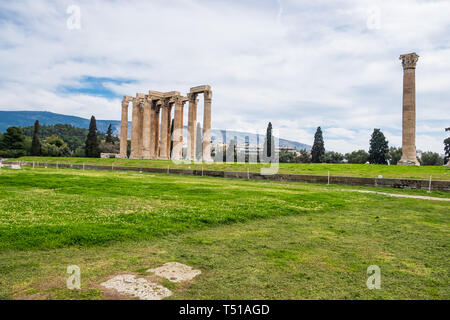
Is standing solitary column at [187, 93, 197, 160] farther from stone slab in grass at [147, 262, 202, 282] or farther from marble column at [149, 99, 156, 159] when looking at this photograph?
stone slab in grass at [147, 262, 202, 282]

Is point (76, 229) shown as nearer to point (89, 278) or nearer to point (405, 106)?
point (89, 278)

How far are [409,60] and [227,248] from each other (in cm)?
4158

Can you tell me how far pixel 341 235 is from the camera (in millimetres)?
7535

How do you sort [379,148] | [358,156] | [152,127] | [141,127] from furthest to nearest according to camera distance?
Result: [358,156]
[379,148]
[141,127]
[152,127]

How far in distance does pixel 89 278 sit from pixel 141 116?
60.9 metres

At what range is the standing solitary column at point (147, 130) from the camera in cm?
5712

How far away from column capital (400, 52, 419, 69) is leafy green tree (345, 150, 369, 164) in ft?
124

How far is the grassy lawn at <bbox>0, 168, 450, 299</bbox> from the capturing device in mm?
4195

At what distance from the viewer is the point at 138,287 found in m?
4.14

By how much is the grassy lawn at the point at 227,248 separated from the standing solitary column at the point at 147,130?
47625 millimetres

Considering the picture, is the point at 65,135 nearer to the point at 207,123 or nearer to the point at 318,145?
the point at 318,145

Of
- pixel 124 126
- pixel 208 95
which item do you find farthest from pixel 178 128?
pixel 124 126

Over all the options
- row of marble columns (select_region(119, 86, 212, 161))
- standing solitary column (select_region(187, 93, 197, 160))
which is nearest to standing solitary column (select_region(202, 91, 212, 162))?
row of marble columns (select_region(119, 86, 212, 161))
